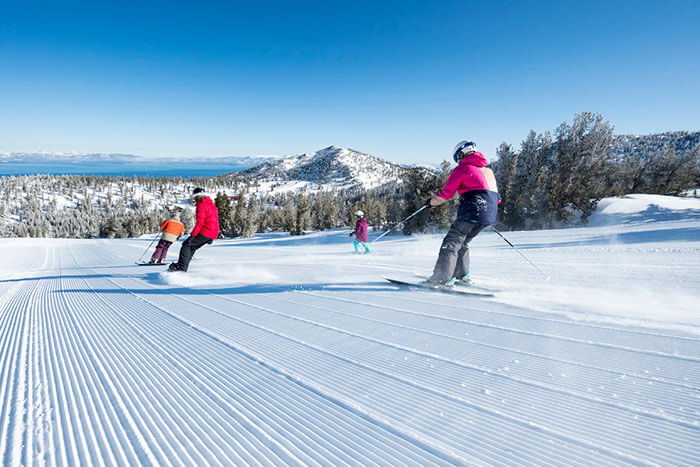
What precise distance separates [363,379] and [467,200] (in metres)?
2.87

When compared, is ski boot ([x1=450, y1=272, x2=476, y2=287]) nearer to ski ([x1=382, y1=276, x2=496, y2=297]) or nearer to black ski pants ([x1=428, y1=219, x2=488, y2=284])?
ski ([x1=382, y1=276, x2=496, y2=297])

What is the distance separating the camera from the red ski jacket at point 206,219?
21.0 ft

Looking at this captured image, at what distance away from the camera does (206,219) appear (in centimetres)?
643

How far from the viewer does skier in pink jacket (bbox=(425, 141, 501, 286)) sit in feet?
12.8

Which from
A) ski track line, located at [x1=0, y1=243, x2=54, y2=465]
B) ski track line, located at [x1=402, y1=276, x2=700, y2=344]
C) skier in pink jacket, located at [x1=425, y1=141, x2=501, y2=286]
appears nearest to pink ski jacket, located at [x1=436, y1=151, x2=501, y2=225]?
skier in pink jacket, located at [x1=425, y1=141, x2=501, y2=286]

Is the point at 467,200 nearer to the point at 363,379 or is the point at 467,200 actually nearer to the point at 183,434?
the point at 363,379

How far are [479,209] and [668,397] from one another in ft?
8.32

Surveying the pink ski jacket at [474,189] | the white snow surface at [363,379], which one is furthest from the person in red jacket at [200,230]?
the pink ski jacket at [474,189]

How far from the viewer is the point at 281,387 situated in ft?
6.25

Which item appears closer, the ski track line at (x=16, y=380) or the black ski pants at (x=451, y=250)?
the ski track line at (x=16, y=380)

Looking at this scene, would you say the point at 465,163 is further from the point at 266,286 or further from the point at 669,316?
the point at 266,286

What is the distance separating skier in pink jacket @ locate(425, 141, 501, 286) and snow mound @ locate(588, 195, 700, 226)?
20546mm

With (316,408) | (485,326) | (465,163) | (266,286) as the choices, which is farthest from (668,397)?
(266,286)

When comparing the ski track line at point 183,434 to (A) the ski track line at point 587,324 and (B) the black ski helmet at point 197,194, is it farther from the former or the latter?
(B) the black ski helmet at point 197,194
